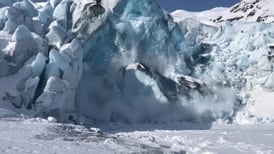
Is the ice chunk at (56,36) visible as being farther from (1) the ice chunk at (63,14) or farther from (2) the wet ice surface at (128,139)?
(2) the wet ice surface at (128,139)

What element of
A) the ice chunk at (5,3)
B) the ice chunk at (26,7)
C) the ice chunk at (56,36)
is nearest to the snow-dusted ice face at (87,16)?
the ice chunk at (26,7)

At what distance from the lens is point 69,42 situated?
66.4 ft

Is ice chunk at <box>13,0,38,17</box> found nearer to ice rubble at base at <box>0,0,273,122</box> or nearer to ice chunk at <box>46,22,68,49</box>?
ice rubble at base at <box>0,0,273,122</box>

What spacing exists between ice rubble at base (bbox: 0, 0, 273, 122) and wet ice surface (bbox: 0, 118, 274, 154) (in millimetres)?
1933

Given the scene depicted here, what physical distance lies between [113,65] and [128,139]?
8220 mm

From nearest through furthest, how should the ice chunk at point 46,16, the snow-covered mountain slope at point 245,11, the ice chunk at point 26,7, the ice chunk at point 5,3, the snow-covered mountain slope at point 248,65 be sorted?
the ice chunk at point 26,7 → the ice chunk at point 5,3 → the ice chunk at point 46,16 → the snow-covered mountain slope at point 248,65 → the snow-covered mountain slope at point 245,11

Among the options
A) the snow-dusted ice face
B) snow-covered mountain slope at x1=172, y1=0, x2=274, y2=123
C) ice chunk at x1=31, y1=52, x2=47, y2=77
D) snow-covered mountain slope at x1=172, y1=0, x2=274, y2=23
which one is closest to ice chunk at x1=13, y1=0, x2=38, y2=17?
the snow-dusted ice face

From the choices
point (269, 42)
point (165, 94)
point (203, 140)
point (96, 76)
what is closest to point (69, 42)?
point (96, 76)

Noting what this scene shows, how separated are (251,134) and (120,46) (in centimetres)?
777

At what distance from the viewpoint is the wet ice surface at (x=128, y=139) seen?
36.1 feet

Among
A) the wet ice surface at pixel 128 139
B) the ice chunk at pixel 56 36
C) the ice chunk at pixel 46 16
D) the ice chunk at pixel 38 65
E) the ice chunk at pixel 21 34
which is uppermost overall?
the ice chunk at pixel 46 16

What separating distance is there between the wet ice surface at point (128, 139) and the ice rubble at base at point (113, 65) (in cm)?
193

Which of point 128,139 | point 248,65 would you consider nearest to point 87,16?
point 248,65

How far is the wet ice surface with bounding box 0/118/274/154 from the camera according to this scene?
11.0m
